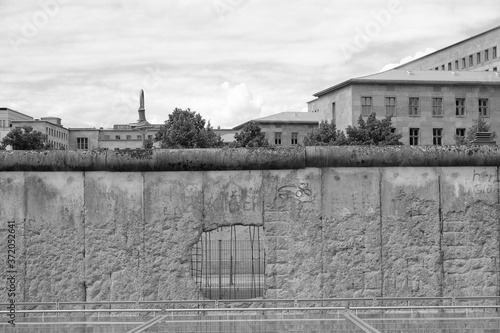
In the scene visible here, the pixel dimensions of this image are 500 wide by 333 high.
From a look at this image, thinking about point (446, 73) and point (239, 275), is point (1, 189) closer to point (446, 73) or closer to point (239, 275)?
point (239, 275)

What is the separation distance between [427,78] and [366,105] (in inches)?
339

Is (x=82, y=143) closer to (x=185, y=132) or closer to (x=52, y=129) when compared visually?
(x=52, y=129)

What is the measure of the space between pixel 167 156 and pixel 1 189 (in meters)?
2.40

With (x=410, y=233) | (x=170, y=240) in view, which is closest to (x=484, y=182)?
(x=410, y=233)

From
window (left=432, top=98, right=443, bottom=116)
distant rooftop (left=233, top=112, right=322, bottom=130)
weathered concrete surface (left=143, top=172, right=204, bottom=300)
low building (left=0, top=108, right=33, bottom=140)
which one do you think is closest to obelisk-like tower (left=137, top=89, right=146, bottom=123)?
weathered concrete surface (left=143, top=172, right=204, bottom=300)

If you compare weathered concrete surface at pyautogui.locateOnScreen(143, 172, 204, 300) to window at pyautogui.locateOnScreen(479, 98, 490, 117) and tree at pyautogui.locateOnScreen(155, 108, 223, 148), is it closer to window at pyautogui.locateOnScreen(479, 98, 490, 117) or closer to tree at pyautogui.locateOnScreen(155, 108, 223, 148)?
tree at pyautogui.locateOnScreen(155, 108, 223, 148)

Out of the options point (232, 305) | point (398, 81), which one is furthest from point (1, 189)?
point (398, 81)

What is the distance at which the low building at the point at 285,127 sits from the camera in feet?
329

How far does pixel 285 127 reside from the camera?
333 ft

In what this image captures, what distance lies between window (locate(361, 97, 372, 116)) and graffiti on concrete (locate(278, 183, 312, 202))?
230 feet

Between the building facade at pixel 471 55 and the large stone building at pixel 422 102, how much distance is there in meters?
21.4

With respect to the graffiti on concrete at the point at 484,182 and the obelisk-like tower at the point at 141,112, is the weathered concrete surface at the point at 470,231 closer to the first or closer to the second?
the graffiti on concrete at the point at 484,182

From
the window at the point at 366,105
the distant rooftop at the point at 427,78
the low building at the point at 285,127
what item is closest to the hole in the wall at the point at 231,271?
the window at the point at 366,105

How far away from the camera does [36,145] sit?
85500mm
